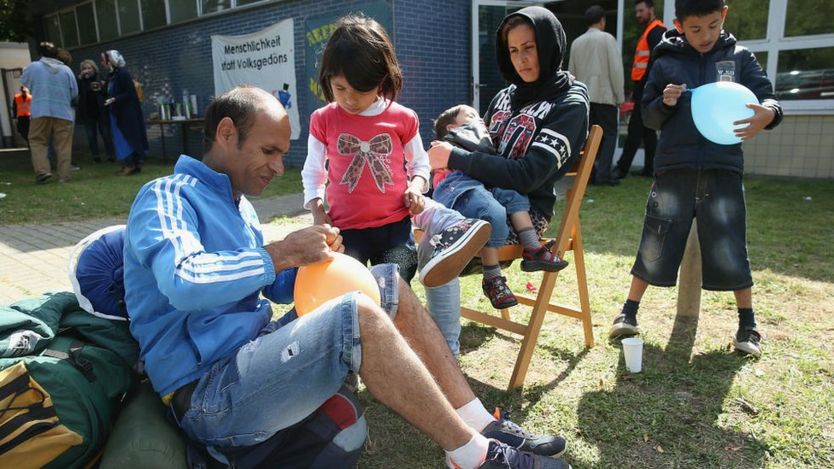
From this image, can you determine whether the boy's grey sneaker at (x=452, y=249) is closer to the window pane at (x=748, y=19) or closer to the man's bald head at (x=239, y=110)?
the man's bald head at (x=239, y=110)

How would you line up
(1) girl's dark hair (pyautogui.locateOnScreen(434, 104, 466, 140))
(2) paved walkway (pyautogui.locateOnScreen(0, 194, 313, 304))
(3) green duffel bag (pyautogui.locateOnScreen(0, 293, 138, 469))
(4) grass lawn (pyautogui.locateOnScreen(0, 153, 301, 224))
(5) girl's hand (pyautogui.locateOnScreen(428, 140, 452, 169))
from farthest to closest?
1. (4) grass lawn (pyautogui.locateOnScreen(0, 153, 301, 224))
2. (2) paved walkway (pyautogui.locateOnScreen(0, 194, 313, 304))
3. (1) girl's dark hair (pyautogui.locateOnScreen(434, 104, 466, 140))
4. (5) girl's hand (pyautogui.locateOnScreen(428, 140, 452, 169))
5. (3) green duffel bag (pyautogui.locateOnScreen(0, 293, 138, 469))

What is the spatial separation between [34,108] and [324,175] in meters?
8.69

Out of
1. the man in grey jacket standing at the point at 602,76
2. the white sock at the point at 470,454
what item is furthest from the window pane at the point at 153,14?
the white sock at the point at 470,454

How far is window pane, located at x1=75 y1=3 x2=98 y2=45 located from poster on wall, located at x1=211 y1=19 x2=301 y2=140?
22.0 ft

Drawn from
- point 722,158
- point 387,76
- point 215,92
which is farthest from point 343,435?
point 215,92

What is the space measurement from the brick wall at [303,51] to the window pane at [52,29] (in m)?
6.20

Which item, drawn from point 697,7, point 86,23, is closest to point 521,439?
point 697,7

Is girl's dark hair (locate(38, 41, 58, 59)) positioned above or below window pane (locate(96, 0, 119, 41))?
below

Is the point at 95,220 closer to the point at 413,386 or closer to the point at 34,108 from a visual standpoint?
the point at 34,108

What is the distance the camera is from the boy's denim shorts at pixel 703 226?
3.02m

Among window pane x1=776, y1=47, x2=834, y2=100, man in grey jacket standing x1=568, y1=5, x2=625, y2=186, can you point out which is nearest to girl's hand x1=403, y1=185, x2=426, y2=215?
man in grey jacket standing x1=568, y1=5, x2=625, y2=186

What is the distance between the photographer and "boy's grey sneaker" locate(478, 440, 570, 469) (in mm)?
1753

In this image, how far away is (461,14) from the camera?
Answer: 9891 mm

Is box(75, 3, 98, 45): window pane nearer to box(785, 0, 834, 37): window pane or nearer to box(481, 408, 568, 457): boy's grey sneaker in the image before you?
box(785, 0, 834, 37): window pane
